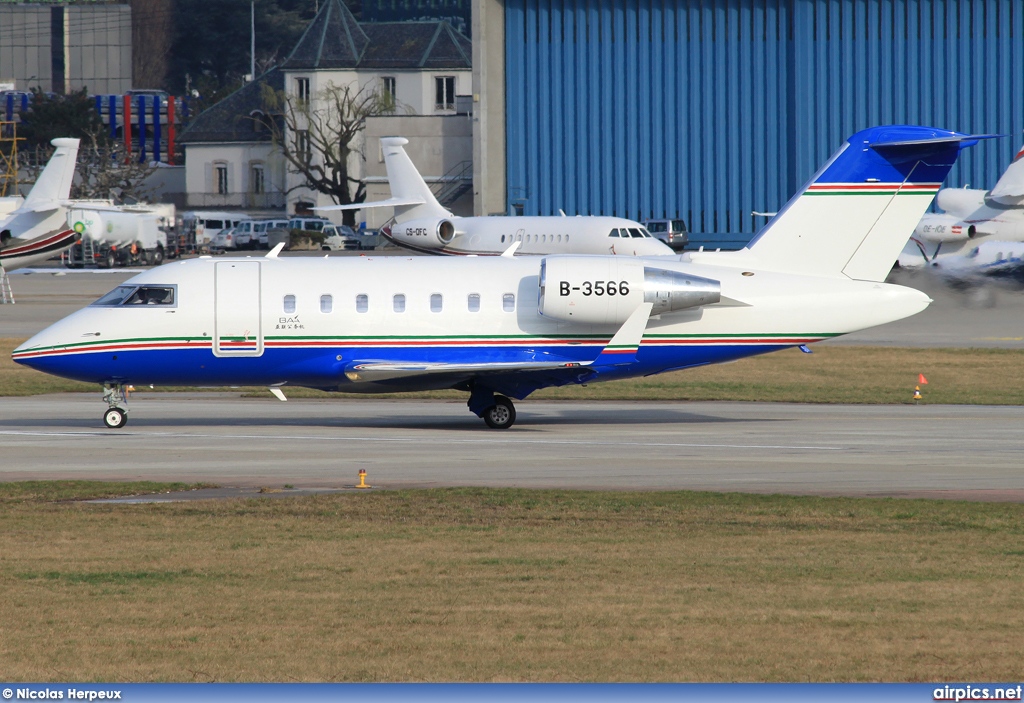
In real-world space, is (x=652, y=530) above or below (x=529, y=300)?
below

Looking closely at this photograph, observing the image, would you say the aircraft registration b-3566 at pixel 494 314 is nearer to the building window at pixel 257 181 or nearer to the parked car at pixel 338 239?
the parked car at pixel 338 239

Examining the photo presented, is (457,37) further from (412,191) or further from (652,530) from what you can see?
(652,530)

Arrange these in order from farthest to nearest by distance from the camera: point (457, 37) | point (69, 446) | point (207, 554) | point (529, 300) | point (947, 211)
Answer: point (457, 37)
point (947, 211)
point (529, 300)
point (69, 446)
point (207, 554)

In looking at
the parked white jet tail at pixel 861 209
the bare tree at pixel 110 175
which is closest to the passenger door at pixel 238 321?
the parked white jet tail at pixel 861 209

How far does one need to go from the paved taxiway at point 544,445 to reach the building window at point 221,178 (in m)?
Answer: 95.8

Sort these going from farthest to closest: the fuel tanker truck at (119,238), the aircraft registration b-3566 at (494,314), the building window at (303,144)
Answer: the building window at (303,144) < the fuel tanker truck at (119,238) < the aircraft registration b-3566 at (494,314)

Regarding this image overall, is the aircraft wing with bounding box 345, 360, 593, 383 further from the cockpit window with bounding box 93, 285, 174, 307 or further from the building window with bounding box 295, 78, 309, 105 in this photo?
the building window with bounding box 295, 78, 309, 105

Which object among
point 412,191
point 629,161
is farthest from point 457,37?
point 412,191

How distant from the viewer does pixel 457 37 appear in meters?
122

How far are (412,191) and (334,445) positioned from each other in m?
48.6

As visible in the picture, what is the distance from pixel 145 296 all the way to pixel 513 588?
1497 cm

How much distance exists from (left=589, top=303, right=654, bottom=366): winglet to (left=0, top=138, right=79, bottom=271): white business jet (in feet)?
150

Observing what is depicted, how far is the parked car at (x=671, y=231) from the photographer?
80812 mm

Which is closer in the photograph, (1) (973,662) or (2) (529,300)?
(1) (973,662)
